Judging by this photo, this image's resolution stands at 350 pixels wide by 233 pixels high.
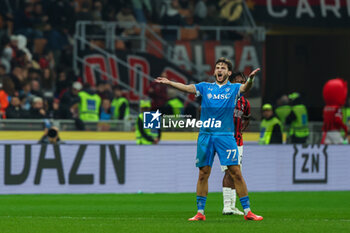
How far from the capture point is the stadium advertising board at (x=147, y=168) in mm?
17188

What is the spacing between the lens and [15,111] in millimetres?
19266

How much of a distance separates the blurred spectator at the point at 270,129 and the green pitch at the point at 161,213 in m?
1.52

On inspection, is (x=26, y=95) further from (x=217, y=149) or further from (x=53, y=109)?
(x=217, y=149)

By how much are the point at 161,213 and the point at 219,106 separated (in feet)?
8.57

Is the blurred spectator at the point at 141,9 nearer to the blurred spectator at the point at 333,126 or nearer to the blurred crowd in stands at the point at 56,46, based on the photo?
the blurred crowd in stands at the point at 56,46

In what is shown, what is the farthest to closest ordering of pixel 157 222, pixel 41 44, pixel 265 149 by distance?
pixel 41 44 < pixel 265 149 < pixel 157 222

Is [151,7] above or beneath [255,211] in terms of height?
above

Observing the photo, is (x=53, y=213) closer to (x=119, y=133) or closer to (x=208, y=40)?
(x=119, y=133)

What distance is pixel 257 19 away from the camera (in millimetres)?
27125

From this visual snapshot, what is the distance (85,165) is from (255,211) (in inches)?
196

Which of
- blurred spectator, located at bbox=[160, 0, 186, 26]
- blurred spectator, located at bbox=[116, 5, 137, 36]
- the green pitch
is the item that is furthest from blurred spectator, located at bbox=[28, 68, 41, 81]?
the green pitch

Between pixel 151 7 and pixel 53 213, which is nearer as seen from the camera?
pixel 53 213

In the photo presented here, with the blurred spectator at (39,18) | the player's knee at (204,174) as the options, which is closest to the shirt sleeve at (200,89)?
the player's knee at (204,174)

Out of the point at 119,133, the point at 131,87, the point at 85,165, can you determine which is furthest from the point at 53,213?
the point at 131,87
